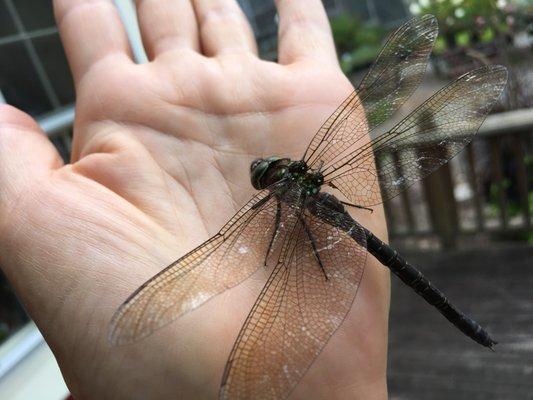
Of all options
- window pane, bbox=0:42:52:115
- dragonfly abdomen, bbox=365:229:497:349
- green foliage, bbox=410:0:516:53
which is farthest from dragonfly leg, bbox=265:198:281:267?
window pane, bbox=0:42:52:115

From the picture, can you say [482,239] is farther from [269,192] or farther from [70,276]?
[70,276]

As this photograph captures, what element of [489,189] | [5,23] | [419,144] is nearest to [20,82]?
[5,23]

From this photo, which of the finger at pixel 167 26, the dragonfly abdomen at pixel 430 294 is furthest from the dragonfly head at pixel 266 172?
the finger at pixel 167 26

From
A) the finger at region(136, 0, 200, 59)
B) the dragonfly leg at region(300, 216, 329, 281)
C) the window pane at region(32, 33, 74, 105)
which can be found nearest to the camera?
the dragonfly leg at region(300, 216, 329, 281)

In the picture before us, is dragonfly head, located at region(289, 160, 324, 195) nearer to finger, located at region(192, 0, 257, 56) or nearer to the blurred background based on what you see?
finger, located at region(192, 0, 257, 56)

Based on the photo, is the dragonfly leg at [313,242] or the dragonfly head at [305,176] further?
the dragonfly head at [305,176]

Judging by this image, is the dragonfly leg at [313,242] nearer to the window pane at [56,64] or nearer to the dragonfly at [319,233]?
the dragonfly at [319,233]

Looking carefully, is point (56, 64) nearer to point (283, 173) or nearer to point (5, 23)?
point (5, 23)
